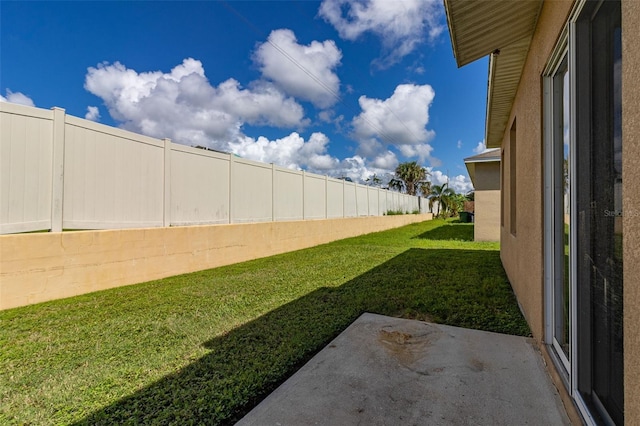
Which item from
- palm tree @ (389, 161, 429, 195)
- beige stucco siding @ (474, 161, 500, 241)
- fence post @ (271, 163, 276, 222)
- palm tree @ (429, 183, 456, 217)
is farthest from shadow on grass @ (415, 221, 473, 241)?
palm tree @ (389, 161, 429, 195)

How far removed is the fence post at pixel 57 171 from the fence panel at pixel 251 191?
3971 mm

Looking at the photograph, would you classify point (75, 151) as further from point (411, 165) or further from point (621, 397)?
point (411, 165)

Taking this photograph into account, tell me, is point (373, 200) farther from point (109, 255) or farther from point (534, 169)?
point (534, 169)

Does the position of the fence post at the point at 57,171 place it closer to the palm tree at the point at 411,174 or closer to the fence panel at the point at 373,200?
the fence panel at the point at 373,200

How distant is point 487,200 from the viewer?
38.8ft

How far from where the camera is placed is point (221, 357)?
290cm

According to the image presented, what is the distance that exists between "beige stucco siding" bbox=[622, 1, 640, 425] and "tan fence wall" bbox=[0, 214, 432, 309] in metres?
6.43

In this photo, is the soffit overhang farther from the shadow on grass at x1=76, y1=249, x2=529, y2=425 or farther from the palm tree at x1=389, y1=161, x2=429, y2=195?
the palm tree at x1=389, y1=161, x2=429, y2=195

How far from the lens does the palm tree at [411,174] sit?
44969mm

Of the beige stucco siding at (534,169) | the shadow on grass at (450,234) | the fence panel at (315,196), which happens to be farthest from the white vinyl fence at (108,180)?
the shadow on grass at (450,234)

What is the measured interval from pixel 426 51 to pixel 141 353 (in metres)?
19.0

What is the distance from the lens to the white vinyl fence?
4.65 m

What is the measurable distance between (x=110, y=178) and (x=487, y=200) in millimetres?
11736

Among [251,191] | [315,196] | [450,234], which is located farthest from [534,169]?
[450,234]
